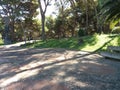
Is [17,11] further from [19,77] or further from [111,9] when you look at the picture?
[19,77]

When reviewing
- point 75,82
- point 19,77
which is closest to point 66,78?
point 75,82

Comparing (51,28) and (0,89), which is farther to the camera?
(51,28)

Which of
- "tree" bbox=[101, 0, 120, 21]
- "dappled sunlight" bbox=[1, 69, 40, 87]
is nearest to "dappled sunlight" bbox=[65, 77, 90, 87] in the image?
"dappled sunlight" bbox=[1, 69, 40, 87]

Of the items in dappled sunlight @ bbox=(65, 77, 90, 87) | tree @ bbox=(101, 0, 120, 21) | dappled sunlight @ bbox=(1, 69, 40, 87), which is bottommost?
dappled sunlight @ bbox=(1, 69, 40, 87)

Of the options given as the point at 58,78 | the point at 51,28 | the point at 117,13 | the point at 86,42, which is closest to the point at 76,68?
the point at 58,78

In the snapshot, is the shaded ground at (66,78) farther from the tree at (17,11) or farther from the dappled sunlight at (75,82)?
the tree at (17,11)

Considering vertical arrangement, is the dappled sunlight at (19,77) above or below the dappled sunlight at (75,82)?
below

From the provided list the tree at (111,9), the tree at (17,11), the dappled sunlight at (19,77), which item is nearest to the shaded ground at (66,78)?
the dappled sunlight at (19,77)

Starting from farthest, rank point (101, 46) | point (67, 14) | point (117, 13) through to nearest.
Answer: point (67, 14)
point (101, 46)
point (117, 13)

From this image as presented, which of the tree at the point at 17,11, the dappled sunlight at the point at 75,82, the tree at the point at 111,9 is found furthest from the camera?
the tree at the point at 17,11

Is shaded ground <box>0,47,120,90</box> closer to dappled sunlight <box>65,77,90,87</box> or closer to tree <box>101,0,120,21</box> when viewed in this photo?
dappled sunlight <box>65,77,90,87</box>

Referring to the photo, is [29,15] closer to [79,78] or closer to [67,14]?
[67,14]

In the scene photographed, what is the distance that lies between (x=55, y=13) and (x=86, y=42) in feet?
97.0

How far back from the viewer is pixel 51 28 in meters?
56.1
